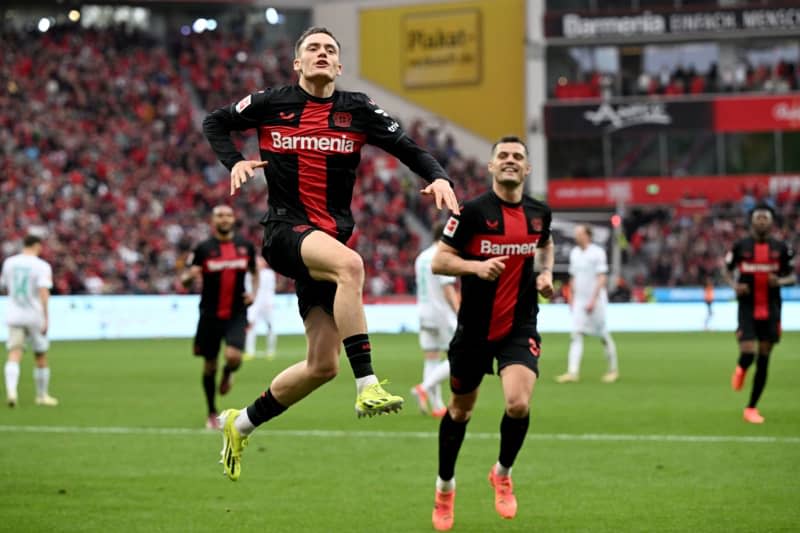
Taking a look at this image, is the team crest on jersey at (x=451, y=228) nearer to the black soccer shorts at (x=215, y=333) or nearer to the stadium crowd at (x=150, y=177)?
the black soccer shorts at (x=215, y=333)

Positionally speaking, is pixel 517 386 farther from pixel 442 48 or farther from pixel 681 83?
pixel 442 48

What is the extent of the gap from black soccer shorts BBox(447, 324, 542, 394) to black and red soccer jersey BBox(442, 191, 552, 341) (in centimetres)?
5

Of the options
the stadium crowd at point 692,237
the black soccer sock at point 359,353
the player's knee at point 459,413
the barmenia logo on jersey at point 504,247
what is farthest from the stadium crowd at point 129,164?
the black soccer sock at point 359,353

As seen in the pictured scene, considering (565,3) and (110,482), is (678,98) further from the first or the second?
(110,482)

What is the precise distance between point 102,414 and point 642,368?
36.0 feet

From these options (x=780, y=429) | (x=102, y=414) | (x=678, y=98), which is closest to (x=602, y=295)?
(x=780, y=429)

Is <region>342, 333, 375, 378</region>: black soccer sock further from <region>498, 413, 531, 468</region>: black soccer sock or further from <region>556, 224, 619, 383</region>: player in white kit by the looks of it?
<region>556, 224, 619, 383</region>: player in white kit

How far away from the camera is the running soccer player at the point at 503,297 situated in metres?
9.26

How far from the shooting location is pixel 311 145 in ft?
26.5

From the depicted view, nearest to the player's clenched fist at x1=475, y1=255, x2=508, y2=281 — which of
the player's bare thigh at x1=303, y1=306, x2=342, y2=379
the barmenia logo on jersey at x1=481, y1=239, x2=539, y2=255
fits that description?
the barmenia logo on jersey at x1=481, y1=239, x2=539, y2=255

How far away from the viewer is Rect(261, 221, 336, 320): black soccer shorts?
25.8 ft

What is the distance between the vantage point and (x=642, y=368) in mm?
24219

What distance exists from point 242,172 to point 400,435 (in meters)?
7.52

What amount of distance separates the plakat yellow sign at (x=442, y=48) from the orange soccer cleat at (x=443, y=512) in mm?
43893
